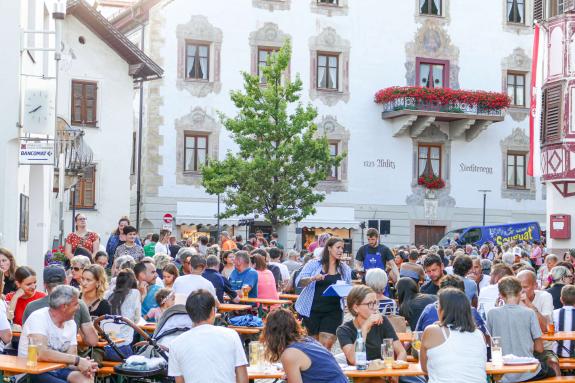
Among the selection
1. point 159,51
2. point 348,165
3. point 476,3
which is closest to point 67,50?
point 159,51

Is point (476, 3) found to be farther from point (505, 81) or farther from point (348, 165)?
point (348, 165)

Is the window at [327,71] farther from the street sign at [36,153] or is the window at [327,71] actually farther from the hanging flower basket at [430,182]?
the street sign at [36,153]

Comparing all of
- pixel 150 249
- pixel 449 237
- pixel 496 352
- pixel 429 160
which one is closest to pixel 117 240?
pixel 150 249

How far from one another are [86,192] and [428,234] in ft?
46.5

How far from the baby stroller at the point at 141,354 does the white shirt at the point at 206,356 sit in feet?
6.58

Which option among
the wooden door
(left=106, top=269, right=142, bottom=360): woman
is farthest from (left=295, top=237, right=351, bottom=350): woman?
the wooden door

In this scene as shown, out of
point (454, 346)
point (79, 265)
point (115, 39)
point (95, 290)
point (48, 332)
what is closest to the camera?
point (454, 346)

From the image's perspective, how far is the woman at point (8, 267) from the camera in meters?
13.0

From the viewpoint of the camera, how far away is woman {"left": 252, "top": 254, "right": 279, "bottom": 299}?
17719mm

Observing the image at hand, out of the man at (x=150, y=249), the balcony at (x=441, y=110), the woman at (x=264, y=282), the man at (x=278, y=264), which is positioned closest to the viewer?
the woman at (x=264, y=282)

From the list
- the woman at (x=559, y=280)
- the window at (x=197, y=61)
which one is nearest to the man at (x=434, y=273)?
the woman at (x=559, y=280)

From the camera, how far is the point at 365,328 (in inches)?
368

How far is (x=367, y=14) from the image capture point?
42281mm

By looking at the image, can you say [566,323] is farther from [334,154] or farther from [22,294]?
[334,154]
